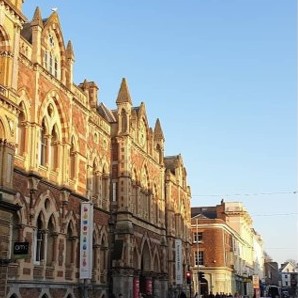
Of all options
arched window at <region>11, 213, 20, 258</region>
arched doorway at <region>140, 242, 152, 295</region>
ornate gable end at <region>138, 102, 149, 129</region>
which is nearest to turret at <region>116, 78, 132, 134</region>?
ornate gable end at <region>138, 102, 149, 129</region>

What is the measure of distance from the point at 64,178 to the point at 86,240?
4.02 metres

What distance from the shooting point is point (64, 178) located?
99.5 ft

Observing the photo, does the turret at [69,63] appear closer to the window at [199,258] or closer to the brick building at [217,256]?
the brick building at [217,256]

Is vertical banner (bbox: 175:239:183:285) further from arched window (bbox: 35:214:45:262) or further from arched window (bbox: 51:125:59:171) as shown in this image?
arched window (bbox: 35:214:45:262)

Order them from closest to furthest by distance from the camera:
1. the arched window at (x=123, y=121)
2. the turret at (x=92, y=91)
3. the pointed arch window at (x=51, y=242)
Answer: the pointed arch window at (x=51, y=242) → the turret at (x=92, y=91) → the arched window at (x=123, y=121)

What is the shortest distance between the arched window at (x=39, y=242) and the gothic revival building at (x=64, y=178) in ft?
0.16

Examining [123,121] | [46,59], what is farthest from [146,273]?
[46,59]

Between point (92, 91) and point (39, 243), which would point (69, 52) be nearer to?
point (92, 91)

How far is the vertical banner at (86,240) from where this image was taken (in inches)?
1238

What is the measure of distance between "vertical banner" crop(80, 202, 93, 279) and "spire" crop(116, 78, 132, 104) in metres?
11.3

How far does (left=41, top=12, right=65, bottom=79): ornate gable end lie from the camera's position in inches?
1192

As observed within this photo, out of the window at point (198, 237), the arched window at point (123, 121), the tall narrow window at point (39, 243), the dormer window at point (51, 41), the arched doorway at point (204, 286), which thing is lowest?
the arched doorway at point (204, 286)

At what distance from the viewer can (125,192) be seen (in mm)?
39031

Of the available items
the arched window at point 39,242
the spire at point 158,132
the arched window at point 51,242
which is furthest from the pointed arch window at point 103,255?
the spire at point 158,132
